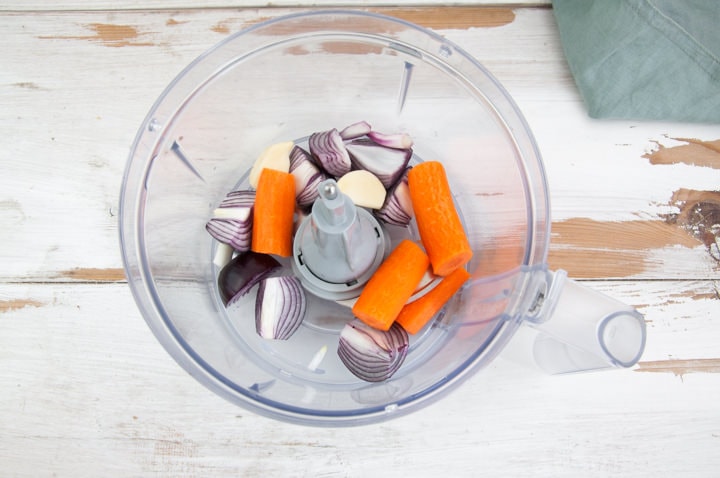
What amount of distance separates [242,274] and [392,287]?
19 centimetres

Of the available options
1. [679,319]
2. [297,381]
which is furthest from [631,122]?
[297,381]

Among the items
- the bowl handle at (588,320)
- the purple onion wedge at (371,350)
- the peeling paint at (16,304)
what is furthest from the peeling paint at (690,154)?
the peeling paint at (16,304)

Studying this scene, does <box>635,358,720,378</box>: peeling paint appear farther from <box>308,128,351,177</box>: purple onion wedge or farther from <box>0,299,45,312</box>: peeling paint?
<box>0,299,45,312</box>: peeling paint

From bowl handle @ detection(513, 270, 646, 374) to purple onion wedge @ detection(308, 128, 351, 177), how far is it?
293 millimetres

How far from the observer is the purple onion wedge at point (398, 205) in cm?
74

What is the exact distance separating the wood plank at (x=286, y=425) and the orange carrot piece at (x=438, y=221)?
213 mm

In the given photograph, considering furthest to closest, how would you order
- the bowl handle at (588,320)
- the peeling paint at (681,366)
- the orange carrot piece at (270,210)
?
the peeling paint at (681,366), the orange carrot piece at (270,210), the bowl handle at (588,320)

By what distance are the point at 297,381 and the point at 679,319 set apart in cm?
57

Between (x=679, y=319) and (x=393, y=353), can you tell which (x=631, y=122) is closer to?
(x=679, y=319)

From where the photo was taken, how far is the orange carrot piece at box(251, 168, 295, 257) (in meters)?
0.70

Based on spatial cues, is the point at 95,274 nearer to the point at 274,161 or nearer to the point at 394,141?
the point at 274,161

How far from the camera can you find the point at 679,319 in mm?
834

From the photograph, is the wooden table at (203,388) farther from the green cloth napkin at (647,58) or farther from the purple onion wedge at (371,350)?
the purple onion wedge at (371,350)

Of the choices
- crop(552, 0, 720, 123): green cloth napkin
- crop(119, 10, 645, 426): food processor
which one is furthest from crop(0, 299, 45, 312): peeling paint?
crop(552, 0, 720, 123): green cloth napkin
